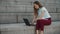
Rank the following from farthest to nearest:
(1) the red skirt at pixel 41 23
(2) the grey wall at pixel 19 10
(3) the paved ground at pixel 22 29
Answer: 1. (2) the grey wall at pixel 19 10
2. (3) the paved ground at pixel 22 29
3. (1) the red skirt at pixel 41 23

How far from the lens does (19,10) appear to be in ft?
38.0

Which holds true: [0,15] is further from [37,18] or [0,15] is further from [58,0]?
[58,0]

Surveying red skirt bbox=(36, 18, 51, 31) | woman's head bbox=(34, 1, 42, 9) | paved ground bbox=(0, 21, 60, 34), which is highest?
woman's head bbox=(34, 1, 42, 9)

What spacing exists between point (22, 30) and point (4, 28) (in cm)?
82

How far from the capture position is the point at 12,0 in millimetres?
11664

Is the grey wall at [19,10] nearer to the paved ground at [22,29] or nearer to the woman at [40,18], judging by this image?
the paved ground at [22,29]

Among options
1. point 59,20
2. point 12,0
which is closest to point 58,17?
point 59,20

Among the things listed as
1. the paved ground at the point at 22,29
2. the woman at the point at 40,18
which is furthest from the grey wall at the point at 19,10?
the woman at the point at 40,18

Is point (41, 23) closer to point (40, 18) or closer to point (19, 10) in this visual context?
point (40, 18)

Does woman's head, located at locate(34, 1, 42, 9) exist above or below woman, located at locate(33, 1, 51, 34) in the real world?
above

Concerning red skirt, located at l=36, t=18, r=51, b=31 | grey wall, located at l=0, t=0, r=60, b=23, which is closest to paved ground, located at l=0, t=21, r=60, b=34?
red skirt, located at l=36, t=18, r=51, b=31

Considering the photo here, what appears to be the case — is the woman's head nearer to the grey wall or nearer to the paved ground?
the paved ground

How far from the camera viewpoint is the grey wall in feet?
36.9

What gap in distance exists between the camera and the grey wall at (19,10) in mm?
11233
